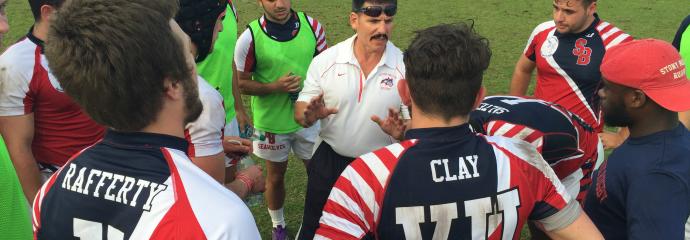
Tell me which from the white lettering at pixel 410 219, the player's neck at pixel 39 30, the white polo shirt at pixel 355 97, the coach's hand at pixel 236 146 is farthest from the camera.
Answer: the white polo shirt at pixel 355 97

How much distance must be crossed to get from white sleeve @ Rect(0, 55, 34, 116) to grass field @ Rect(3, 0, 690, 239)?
6282mm

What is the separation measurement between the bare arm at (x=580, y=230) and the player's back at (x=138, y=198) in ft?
3.88

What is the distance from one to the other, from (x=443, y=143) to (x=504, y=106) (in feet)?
2.81

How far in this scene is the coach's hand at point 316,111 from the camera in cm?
352

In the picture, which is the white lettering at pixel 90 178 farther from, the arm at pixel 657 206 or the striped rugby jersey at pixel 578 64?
the striped rugby jersey at pixel 578 64

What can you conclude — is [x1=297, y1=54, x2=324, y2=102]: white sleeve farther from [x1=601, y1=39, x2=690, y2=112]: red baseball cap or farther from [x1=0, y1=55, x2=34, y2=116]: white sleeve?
[x1=601, y1=39, x2=690, y2=112]: red baseball cap

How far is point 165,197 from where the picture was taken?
5.21ft

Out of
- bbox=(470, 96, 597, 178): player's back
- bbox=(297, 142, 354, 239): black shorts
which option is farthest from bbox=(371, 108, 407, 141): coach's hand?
bbox=(297, 142, 354, 239): black shorts

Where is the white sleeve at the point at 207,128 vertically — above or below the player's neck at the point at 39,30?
below

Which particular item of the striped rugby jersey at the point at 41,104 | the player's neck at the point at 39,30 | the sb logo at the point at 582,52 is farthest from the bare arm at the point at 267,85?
the sb logo at the point at 582,52

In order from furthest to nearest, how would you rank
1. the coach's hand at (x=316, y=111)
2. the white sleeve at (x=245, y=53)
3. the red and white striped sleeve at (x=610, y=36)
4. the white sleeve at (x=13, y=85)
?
1. the white sleeve at (x=245, y=53)
2. the red and white striped sleeve at (x=610, y=36)
3. the coach's hand at (x=316, y=111)
4. the white sleeve at (x=13, y=85)

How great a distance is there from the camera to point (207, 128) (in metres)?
2.72

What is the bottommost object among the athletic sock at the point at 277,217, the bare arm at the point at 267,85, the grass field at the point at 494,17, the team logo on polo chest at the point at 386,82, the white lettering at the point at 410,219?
the grass field at the point at 494,17

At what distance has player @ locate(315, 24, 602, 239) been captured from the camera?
6.84 feet
